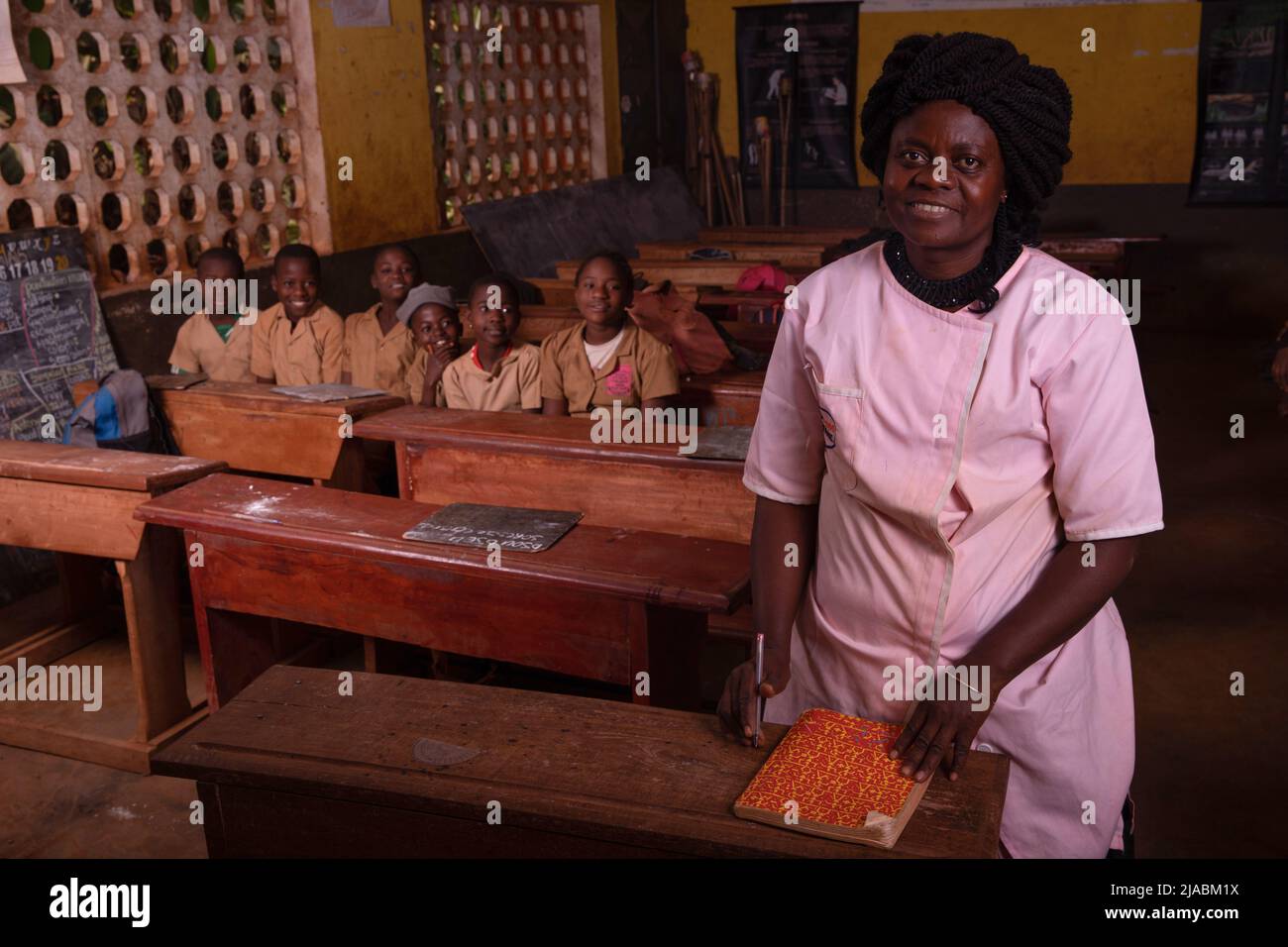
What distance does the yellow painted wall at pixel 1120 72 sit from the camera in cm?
834

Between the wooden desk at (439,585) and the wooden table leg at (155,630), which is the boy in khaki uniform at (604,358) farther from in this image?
the wooden table leg at (155,630)

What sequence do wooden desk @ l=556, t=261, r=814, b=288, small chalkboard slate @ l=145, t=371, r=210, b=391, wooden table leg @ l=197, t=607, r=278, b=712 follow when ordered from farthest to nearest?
wooden desk @ l=556, t=261, r=814, b=288
small chalkboard slate @ l=145, t=371, r=210, b=391
wooden table leg @ l=197, t=607, r=278, b=712

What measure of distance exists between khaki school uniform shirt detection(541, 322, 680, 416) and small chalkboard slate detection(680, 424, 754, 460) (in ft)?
1.91

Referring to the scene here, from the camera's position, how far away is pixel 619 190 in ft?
27.6

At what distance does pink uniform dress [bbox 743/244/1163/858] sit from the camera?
1240 mm

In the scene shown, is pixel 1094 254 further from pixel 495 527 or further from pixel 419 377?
pixel 495 527

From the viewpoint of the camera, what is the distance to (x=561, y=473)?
3.12m

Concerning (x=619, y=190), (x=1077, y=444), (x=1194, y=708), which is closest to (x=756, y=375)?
(x=1194, y=708)

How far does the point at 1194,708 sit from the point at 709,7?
24.9 feet

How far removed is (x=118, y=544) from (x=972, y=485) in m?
2.30

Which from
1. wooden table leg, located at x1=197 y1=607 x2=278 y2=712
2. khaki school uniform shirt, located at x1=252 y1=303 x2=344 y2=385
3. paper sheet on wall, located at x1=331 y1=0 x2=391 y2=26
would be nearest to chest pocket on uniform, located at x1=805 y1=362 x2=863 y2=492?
wooden table leg, located at x1=197 y1=607 x2=278 y2=712

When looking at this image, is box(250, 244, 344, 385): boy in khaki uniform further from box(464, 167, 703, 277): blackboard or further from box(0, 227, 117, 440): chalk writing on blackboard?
box(464, 167, 703, 277): blackboard

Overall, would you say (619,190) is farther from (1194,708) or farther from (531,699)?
(531,699)
